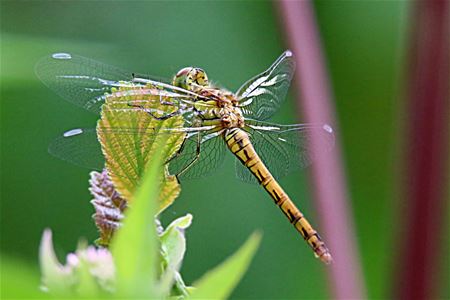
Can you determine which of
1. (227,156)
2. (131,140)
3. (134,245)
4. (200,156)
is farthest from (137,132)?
(227,156)

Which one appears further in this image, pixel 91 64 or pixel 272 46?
pixel 272 46

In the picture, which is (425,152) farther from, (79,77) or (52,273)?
(52,273)

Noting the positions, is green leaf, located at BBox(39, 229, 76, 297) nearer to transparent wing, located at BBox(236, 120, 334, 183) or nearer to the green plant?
the green plant

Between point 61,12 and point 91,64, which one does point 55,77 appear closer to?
point 91,64

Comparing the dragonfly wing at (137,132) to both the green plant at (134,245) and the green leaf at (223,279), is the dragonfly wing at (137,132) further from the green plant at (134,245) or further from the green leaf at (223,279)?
the green leaf at (223,279)

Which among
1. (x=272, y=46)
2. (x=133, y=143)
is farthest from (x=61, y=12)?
(x=133, y=143)

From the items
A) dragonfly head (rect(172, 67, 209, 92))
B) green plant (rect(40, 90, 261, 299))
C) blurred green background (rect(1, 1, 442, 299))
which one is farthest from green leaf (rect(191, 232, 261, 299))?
blurred green background (rect(1, 1, 442, 299))
